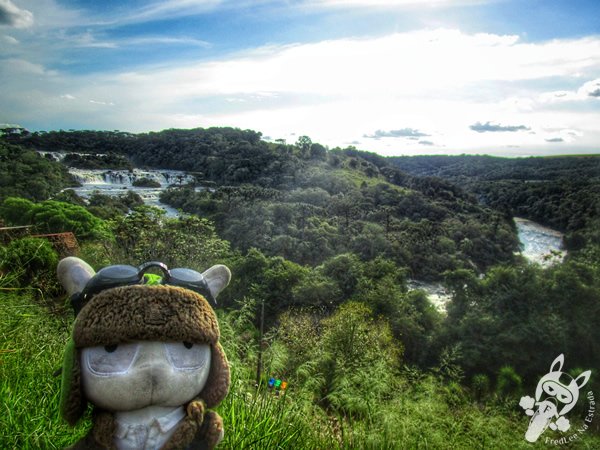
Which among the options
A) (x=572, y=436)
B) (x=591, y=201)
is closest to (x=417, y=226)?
(x=591, y=201)

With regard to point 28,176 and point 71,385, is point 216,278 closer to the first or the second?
point 71,385

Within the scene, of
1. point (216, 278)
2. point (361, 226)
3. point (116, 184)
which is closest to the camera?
point (216, 278)

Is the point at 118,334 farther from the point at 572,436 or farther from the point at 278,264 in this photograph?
the point at 278,264

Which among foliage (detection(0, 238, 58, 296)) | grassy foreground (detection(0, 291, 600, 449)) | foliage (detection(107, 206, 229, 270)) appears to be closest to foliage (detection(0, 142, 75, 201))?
foliage (detection(107, 206, 229, 270))

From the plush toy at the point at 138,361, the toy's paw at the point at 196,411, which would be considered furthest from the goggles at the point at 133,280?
the toy's paw at the point at 196,411

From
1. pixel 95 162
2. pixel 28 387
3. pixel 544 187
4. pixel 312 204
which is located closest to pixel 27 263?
pixel 28 387

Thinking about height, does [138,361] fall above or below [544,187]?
above
